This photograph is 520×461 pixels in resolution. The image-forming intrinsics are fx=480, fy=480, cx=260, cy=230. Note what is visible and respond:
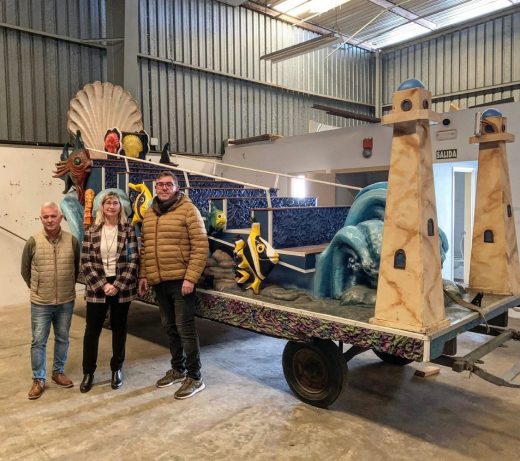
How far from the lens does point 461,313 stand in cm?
302

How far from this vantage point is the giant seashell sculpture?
247 inches

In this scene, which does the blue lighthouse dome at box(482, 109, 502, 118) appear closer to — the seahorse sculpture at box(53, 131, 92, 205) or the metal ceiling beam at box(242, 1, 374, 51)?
the seahorse sculpture at box(53, 131, 92, 205)

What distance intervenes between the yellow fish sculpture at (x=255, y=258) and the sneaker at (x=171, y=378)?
2.97 ft

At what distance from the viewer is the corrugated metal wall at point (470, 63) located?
386 inches

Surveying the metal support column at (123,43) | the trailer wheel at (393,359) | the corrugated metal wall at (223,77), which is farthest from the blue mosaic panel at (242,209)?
the corrugated metal wall at (223,77)

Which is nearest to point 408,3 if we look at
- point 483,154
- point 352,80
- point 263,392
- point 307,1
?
point 307,1

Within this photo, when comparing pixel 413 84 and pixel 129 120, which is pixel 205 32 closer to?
pixel 129 120

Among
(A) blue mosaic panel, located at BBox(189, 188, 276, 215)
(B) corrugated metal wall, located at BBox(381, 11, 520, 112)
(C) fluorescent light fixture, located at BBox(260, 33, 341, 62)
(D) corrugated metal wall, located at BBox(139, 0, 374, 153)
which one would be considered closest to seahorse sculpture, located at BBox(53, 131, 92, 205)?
(A) blue mosaic panel, located at BBox(189, 188, 276, 215)

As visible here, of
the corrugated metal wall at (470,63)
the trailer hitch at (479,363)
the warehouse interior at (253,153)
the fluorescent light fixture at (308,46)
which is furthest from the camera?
the corrugated metal wall at (470,63)

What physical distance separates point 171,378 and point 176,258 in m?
1.02

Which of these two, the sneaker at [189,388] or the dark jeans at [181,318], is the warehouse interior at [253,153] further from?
the dark jeans at [181,318]

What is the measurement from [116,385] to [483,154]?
327 cm

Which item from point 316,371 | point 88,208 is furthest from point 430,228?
point 88,208

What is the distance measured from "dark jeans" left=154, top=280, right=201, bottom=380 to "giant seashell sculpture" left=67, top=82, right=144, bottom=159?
9.95 ft
